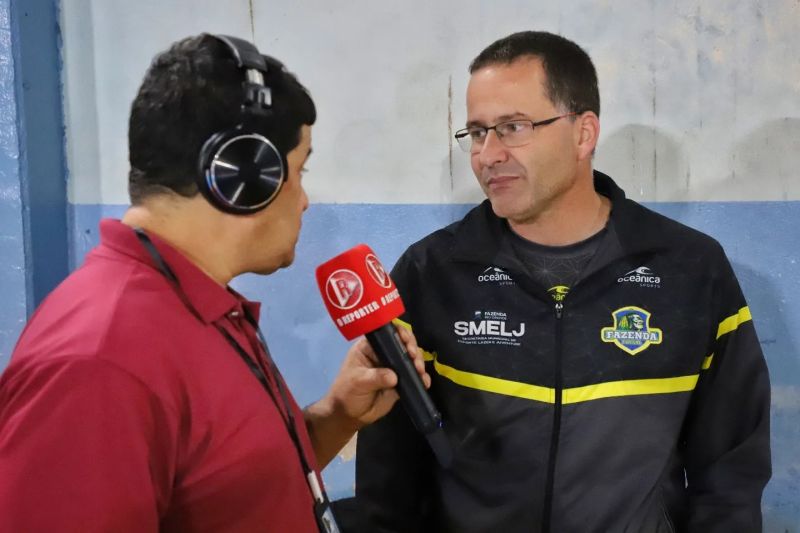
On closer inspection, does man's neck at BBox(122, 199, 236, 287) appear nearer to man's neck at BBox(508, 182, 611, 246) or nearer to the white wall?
man's neck at BBox(508, 182, 611, 246)

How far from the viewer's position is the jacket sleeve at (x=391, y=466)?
158cm

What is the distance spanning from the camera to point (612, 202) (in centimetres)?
160

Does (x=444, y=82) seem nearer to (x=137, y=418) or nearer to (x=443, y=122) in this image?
(x=443, y=122)

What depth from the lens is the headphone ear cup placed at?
859 mm

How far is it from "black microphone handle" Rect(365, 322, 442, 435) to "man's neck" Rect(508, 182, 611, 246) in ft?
1.79

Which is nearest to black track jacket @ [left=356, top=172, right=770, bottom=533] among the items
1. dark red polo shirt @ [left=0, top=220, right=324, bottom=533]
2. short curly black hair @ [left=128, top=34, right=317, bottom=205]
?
dark red polo shirt @ [left=0, top=220, right=324, bottom=533]

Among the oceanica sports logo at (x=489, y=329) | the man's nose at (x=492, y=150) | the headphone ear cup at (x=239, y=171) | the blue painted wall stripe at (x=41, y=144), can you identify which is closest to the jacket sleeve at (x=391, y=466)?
the oceanica sports logo at (x=489, y=329)

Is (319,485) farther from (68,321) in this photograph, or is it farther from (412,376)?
(68,321)

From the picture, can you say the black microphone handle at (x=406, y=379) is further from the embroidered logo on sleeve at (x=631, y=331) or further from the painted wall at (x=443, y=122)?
the painted wall at (x=443, y=122)

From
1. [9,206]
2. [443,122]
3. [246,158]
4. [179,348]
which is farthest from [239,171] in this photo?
[9,206]

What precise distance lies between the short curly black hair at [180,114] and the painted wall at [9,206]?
137cm

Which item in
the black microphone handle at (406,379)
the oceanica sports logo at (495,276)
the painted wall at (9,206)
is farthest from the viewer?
the painted wall at (9,206)

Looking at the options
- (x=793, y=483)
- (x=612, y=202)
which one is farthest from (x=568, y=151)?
(x=793, y=483)

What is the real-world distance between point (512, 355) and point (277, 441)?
28.0 inches
